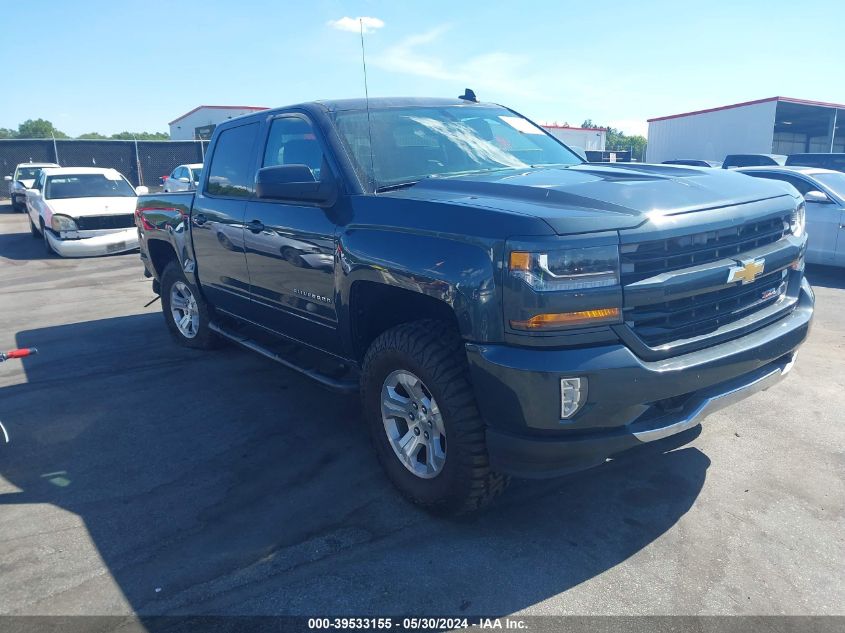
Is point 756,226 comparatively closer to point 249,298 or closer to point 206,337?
point 249,298

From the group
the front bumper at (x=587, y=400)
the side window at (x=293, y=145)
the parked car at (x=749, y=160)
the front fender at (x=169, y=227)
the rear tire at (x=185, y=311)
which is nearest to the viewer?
the front bumper at (x=587, y=400)

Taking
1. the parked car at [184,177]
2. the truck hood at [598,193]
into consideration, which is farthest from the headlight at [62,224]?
the truck hood at [598,193]

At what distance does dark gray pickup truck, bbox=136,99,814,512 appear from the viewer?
9.11ft

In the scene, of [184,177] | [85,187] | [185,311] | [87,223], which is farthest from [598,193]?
[184,177]

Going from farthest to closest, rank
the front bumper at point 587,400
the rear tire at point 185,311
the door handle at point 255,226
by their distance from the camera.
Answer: the rear tire at point 185,311, the door handle at point 255,226, the front bumper at point 587,400

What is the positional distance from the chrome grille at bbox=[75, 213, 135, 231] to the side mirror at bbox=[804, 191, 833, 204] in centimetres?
1146

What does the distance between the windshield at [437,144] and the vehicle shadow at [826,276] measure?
587cm

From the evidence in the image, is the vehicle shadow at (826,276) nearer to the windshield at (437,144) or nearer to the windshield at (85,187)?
the windshield at (437,144)

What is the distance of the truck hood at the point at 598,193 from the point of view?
290 centimetres

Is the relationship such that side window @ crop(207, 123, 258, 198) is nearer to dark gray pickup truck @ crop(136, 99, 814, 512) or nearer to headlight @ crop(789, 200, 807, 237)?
dark gray pickup truck @ crop(136, 99, 814, 512)

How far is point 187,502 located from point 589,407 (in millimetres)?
2233

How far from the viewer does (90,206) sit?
13.1m

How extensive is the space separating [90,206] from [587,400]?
12700mm

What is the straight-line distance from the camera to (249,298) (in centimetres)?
497
